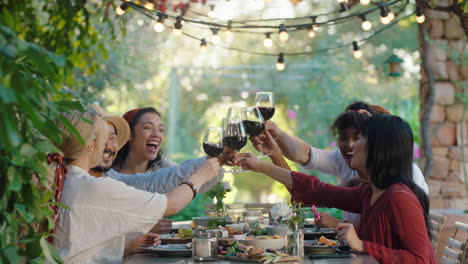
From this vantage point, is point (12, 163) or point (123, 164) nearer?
point (12, 163)

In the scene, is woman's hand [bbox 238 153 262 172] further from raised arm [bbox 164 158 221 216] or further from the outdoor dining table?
the outdoor dining table

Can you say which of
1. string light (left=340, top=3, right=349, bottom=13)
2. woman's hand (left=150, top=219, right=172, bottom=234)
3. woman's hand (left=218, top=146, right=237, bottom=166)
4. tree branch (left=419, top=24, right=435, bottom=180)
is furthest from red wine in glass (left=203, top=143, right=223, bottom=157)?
tree branch (left=419, top=24, right=435, bottom=180)

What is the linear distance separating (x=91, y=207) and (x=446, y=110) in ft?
14.1

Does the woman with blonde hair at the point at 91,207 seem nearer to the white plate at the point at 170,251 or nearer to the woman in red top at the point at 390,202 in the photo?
the white plate at the point at 170,251

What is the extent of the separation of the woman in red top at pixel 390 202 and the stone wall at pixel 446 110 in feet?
10.3

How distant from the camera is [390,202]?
2.51 m

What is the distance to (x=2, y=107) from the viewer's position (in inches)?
47.4

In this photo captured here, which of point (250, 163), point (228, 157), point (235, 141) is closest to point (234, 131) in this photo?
point (235, 141)

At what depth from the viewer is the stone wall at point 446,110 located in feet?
18.9

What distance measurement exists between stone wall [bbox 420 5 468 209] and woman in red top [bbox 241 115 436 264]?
314 cm

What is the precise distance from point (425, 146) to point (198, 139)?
7.32 meters

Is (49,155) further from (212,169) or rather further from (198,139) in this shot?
(198,139)

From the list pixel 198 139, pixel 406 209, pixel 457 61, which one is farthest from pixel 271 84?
pixel 406 209

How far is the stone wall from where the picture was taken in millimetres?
5758
